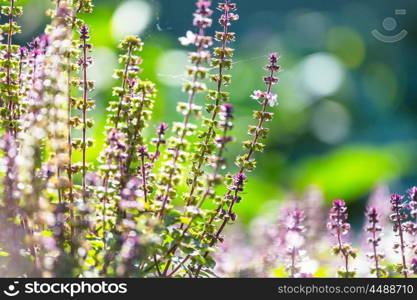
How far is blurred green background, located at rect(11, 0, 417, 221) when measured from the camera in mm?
6621

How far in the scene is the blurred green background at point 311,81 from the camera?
6.62 metres

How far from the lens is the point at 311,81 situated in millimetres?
8250

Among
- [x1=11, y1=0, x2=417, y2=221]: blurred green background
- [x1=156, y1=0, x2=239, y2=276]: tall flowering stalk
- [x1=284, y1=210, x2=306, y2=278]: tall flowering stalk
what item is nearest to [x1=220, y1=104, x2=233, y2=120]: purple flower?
[x1=156, y1=0, x2=239, y2=276]: tall flowering stalk

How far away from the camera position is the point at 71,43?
2.08 m

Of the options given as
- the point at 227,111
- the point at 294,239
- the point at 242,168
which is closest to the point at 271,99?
the point at 242,168

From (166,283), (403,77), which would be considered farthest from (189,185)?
(403,77)

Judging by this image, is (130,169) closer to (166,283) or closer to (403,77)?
(166,283)

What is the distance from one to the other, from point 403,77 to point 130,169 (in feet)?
25.1

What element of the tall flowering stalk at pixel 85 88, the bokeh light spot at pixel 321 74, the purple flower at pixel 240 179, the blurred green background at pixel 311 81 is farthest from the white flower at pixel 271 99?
the bokeh light spot at pixel 321 74

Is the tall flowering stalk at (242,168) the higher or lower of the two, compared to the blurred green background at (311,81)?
lower
